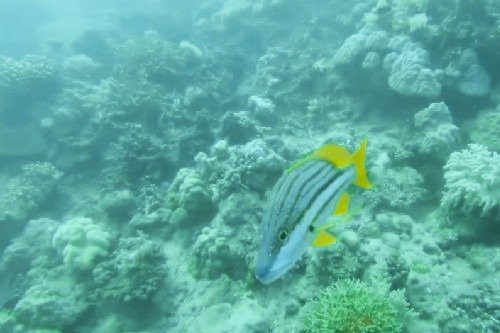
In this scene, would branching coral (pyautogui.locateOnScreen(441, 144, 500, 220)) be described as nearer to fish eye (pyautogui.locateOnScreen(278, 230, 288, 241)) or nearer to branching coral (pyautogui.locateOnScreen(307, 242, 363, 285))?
branching coral (pyautogui.locateOnScreen(307, 242, 363, 285))

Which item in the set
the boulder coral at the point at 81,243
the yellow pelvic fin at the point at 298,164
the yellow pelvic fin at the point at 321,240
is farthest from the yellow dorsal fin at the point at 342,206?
the boulder coral at the point at 81,243

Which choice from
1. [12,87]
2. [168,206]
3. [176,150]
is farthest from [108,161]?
[12,87]

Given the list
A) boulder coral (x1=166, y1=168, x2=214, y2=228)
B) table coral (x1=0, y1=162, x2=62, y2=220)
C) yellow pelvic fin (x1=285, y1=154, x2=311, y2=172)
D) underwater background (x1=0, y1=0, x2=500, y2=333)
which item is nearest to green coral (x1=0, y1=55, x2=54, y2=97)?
underwater background (x1=0, y1=0, x2=500, y2=333)

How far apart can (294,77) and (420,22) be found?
11.4 ft

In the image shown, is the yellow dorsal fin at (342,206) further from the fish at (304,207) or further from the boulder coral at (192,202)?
the boulder coral at (192,202)

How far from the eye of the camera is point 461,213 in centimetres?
515

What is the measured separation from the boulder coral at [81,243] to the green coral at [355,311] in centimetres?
384

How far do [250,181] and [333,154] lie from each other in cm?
438

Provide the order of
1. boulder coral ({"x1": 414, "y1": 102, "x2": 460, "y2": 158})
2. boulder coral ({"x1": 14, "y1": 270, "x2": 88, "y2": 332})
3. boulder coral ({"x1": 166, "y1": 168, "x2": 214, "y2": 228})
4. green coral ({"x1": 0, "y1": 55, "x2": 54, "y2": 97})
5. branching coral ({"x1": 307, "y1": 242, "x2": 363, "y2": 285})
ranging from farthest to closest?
green coral ({"x1": 0, "y1": 55, "x2": 54, "y2": 97}), boulder coral ({"x1": 166, "y1": 168, "x2": 214, "y2": 228}), boulder coral ({"x1": 414, "y1": 102, "x2": 460, "y2": 158}), boulder coral ({"x1": 14, "y1": 270, "x2": 88, "y2": 332}), branching coral ({"x1": 307, "y1": 242, "x2": 363, "y2": 285})

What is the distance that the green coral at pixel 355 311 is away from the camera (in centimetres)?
363

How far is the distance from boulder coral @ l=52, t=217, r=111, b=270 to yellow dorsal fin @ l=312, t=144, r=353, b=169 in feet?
18.1

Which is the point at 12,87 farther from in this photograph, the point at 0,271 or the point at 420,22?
the point at 420,22

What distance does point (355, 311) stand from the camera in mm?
3725

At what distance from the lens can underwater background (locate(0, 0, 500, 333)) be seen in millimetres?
4527
